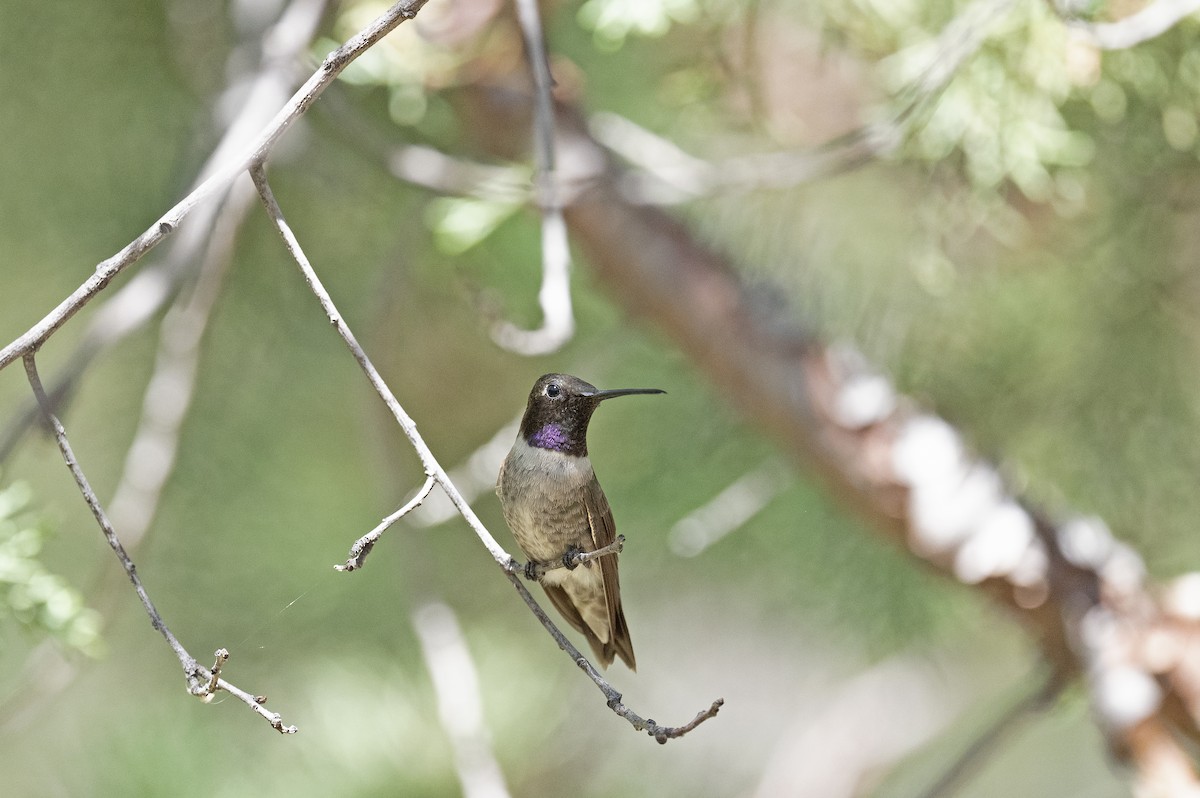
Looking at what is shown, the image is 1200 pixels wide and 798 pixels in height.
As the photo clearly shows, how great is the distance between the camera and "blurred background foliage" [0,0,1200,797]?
162cm

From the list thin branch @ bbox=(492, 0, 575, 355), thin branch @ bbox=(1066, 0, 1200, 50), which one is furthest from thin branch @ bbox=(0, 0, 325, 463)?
thin branch @ bbox=(1066, 0, 1200, 50)

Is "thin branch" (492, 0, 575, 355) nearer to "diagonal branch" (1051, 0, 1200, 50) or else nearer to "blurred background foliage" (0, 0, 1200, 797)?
"blurred background foliage" (0, 0, 1200, 797)

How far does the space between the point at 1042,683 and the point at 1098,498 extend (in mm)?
348

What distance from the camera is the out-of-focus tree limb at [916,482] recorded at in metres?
1.41

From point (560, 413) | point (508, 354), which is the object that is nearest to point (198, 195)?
point (560, 413)

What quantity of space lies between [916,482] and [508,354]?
2.62 feet

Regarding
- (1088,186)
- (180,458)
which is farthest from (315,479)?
(1088,186)

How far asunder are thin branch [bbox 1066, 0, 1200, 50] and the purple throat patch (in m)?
0.71

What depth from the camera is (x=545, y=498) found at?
1.13 m

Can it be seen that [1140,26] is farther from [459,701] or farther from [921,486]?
[459,701]

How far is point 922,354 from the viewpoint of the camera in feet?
6.06

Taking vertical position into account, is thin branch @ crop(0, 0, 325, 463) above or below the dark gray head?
above

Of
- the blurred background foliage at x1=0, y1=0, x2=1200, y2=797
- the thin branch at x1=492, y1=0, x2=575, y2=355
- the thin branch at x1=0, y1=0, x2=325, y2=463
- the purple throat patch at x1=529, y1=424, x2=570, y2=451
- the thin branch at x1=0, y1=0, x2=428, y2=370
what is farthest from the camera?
the blurred background foliage at x1=0, y1=0, x2=1200, y2=797

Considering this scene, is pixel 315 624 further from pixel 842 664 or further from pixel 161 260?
pixel 842 664
